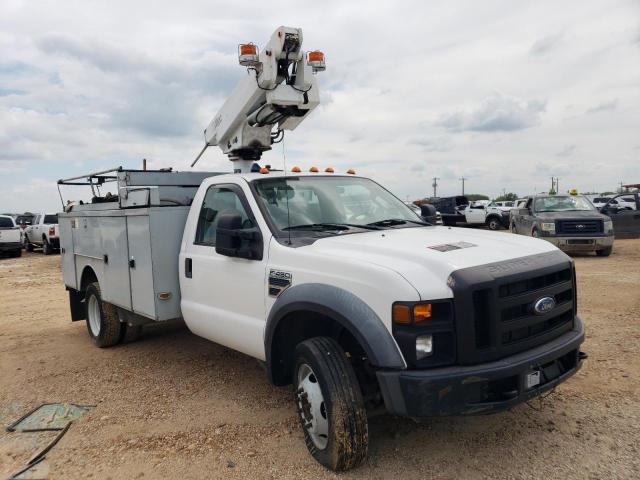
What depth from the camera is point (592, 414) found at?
3.82m

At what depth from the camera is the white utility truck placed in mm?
2844

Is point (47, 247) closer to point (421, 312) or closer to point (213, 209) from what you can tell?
point (213, 209)

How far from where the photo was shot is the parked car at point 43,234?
20.5 metres

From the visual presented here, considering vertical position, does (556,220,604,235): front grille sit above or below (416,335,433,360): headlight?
below

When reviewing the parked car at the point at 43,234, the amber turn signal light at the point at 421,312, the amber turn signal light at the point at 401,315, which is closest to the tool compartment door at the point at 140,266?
the amber turn signal light at the point at 401,315

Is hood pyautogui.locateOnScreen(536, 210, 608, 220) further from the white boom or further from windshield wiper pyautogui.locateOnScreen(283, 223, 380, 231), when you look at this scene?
windshield wiper pyautogui.locateOnScreen(283, 223, 380, 231)

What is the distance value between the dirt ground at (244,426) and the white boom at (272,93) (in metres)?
2.45

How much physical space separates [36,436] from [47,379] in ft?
4.53

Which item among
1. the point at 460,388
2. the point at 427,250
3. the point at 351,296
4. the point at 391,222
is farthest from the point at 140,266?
the point at 460,388

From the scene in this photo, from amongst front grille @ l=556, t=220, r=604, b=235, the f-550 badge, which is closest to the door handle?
the f-550 badge

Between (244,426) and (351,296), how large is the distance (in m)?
1.53

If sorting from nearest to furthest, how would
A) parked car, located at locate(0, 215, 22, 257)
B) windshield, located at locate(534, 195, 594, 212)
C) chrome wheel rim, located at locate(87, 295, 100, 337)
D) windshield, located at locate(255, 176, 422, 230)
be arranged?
1. windshield, located at locate(255, 176, 422, 230)
2. chrome wheel rim, located at locate(87, 295, 100, 337)
3. windshield, located at locate(534, 195, 594, 212)
4. parked car, located at locate(0, 215, 22, 257)

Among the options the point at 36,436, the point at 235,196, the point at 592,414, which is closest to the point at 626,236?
the point at 592,414

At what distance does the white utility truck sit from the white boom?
0.07ft
